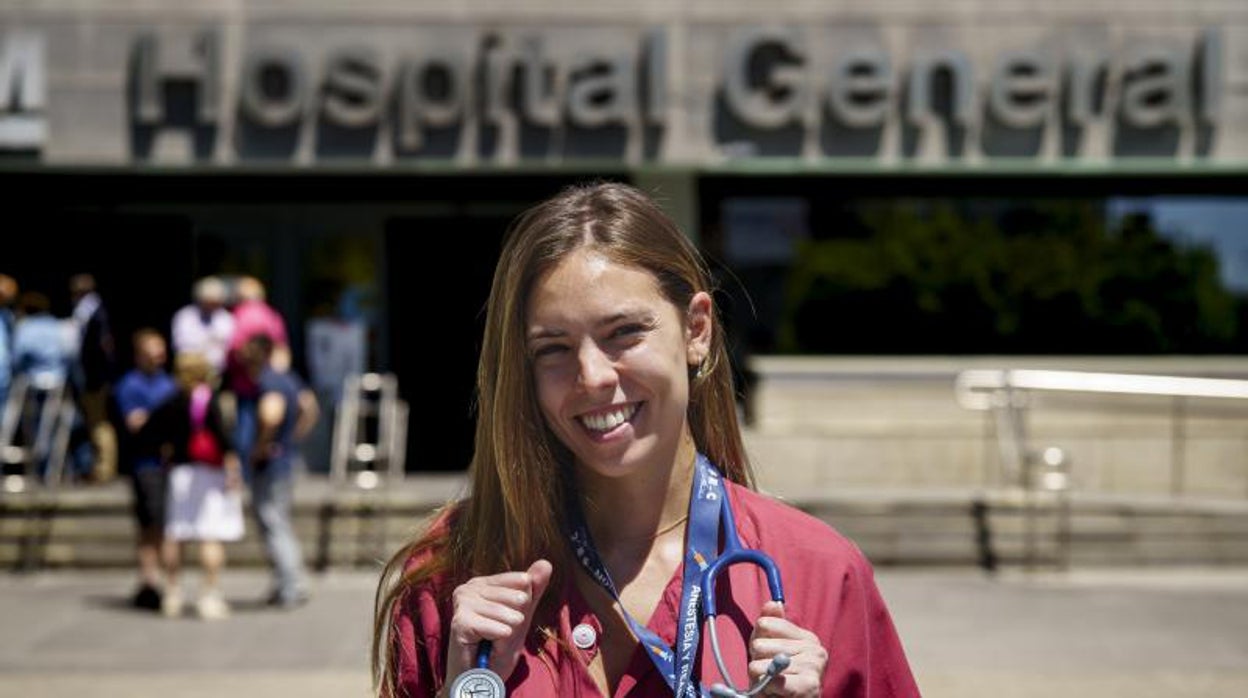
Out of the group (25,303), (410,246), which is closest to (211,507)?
(25,303)

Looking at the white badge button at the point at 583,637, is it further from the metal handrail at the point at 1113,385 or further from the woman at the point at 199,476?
the metal handrail at the point at 1113,385

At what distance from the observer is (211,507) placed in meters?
10.6

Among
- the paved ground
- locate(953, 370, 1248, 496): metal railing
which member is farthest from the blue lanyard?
locate(953, 370, 1248, 496): metal railing

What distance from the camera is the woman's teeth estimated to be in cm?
233

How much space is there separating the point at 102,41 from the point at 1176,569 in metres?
11.4

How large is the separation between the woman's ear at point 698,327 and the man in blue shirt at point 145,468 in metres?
8.85

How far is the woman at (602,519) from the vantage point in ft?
7.50

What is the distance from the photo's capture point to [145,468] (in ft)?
36.0

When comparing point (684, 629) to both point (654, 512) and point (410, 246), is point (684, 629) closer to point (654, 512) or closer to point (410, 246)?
point (654, 512)

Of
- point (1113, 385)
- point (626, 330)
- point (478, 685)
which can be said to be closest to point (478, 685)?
point (478, 685)

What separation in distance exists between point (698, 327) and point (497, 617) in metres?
0.55

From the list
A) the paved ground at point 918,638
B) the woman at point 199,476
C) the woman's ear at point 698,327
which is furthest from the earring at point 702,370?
the woman at point 199,476

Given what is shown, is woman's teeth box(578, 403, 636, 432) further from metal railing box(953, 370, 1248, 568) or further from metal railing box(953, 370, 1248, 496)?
metal railing box(953, 370, 1248, 496)

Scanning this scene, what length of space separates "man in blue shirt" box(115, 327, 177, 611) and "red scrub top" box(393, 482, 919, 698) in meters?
8.85
